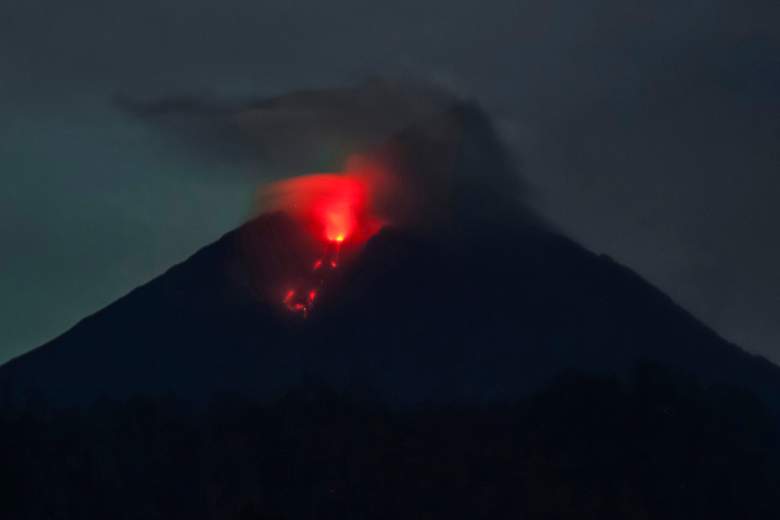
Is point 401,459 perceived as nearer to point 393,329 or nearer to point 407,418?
point 407,418

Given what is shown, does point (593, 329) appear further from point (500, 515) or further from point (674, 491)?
point (500, 515)

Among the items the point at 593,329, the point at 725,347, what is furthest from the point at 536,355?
the point at 725,347

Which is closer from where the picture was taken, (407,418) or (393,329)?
(407,418)

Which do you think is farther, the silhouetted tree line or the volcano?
the volcano

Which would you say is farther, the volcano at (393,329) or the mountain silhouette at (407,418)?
the volcano at (393,329)

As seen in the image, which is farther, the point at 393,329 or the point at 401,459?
the point at 393,329

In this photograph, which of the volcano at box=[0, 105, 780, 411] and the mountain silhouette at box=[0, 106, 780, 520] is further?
the volcano at box=[0, 105, 780, 411]

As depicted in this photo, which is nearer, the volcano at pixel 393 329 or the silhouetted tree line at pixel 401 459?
the silhouetted tree line at pixel 401 459

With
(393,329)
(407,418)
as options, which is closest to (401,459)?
(407,418)
